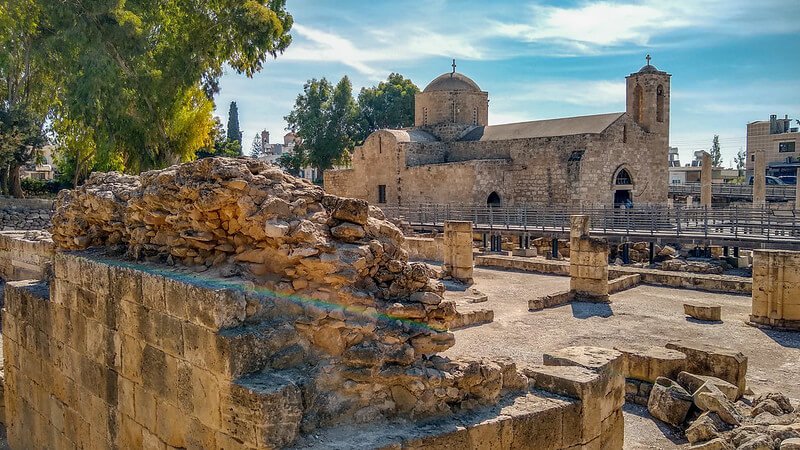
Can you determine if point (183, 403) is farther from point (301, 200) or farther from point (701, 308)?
point (701, 308)

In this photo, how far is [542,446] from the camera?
4094 millimetres

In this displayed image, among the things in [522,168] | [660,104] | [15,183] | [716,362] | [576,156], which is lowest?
[716,362]

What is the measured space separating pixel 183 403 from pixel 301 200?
1501 millimetres

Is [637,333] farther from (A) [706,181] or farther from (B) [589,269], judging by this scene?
(A) [706,181]

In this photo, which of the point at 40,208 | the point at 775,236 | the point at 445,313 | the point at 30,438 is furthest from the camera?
the point at 40,208

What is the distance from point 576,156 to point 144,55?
62.4 ft

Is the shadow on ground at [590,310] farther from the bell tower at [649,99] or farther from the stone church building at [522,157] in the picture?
the bell tower at [649,99]

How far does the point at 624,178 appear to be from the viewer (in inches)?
1217

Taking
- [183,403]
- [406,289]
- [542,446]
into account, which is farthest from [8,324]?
[542,446]

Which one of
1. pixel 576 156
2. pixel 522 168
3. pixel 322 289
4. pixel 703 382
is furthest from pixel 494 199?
pixel 322 289

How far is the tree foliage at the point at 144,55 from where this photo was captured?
20.5m

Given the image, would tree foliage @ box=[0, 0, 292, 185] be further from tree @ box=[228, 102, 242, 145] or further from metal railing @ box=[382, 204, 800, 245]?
tree @ box=[228, 102, 242, 145]

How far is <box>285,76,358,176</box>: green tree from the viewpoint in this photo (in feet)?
151

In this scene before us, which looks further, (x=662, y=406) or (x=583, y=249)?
(x=583, y=249)
